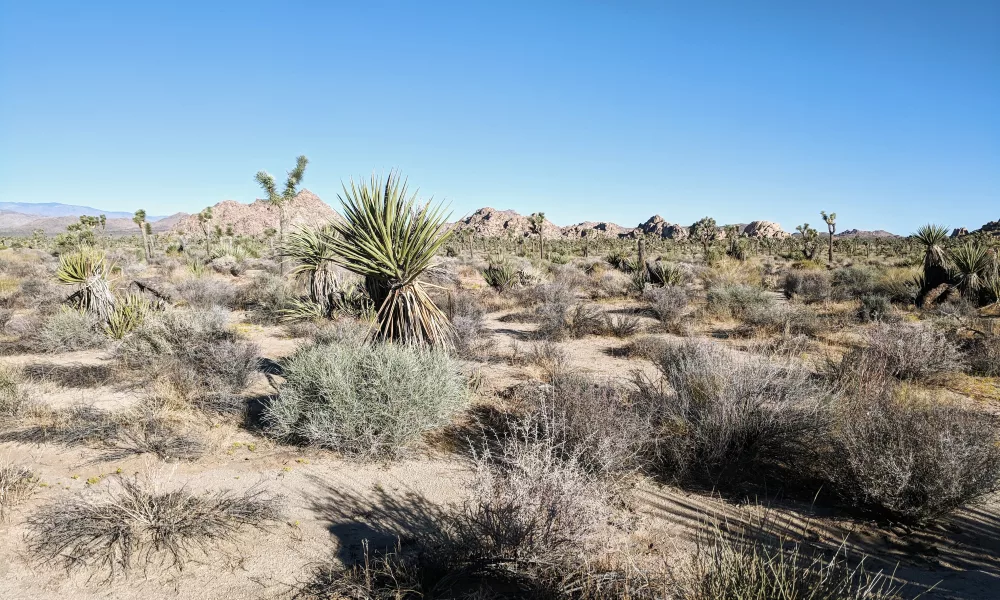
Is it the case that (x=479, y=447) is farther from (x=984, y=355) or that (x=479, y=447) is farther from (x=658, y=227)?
(x=658, y=227)

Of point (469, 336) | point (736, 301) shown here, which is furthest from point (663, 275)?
point (469, 336)

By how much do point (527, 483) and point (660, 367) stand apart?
4.57 meters

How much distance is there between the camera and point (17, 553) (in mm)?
3625

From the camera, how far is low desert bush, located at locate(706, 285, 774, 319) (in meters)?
13.2

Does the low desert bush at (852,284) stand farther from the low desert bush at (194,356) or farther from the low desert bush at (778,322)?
the low desert bush at (194,356)

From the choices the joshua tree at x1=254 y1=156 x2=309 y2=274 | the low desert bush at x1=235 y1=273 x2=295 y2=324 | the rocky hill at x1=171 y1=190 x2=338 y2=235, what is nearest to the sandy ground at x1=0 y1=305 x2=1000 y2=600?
the low desert bush at x1=235 y1=273 x2=295 y2=324

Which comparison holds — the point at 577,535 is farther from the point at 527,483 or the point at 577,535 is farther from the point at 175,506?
the point at 175,506

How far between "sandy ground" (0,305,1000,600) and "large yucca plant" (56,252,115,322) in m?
5.78

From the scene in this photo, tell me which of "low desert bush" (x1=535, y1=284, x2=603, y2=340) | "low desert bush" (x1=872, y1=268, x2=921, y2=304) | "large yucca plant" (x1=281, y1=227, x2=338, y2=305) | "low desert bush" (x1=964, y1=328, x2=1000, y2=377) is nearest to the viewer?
"low desert bush" (x1=964, y1=328, x2=1000, y2=377)

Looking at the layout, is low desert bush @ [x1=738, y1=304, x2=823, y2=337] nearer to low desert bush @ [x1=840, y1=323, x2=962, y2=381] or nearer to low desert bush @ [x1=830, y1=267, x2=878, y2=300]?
low desert bush @ [x1=840, y1=323, x2=962, y2=381]

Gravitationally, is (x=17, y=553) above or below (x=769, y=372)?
below

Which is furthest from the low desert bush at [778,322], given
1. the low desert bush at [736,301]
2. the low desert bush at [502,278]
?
the low desert bush at [502,278]

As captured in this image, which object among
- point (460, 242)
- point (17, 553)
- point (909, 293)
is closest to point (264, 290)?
point (17, 553)

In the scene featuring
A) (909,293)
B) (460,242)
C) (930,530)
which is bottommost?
(930,530)
